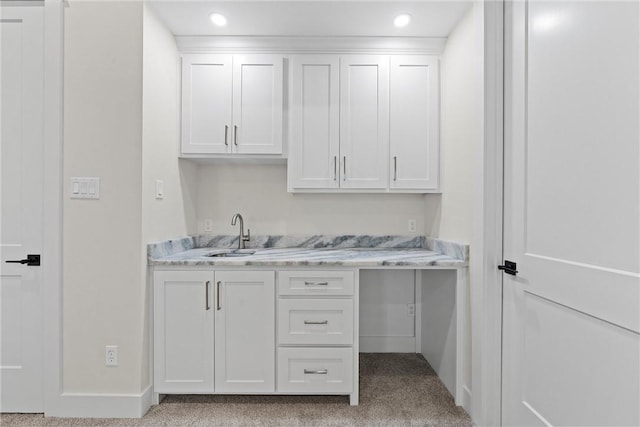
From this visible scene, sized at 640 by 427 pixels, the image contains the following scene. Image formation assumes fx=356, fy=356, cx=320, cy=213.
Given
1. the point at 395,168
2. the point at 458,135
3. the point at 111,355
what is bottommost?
the point at 111,355

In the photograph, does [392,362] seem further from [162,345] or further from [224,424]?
[162,345]

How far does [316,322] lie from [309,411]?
51 centimetres

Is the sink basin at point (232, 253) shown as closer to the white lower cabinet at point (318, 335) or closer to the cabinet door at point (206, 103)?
the white lower cabinet at point (318, 335)

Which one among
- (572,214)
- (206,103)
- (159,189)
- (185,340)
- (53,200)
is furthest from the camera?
(206,103)

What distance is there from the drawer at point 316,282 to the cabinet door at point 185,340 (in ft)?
1.47

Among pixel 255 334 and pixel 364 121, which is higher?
pixel 364 121

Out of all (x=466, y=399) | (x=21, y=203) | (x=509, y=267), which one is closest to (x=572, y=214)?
(x=509, y=267)

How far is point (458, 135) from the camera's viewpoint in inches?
89.5

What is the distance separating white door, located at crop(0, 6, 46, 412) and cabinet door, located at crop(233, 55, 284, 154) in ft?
3.72

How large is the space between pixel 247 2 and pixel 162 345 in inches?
83.1

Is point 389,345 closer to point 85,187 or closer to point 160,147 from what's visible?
point 160,147

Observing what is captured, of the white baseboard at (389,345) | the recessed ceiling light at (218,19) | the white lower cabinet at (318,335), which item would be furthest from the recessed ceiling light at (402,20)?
the white baseboard at (389,345)

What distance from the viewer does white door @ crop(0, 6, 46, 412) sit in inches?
80.2

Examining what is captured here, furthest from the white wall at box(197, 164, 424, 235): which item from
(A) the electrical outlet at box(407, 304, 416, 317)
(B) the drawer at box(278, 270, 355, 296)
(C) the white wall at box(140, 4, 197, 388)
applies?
(B) the drawer at box(278, 270, 355, 296)
